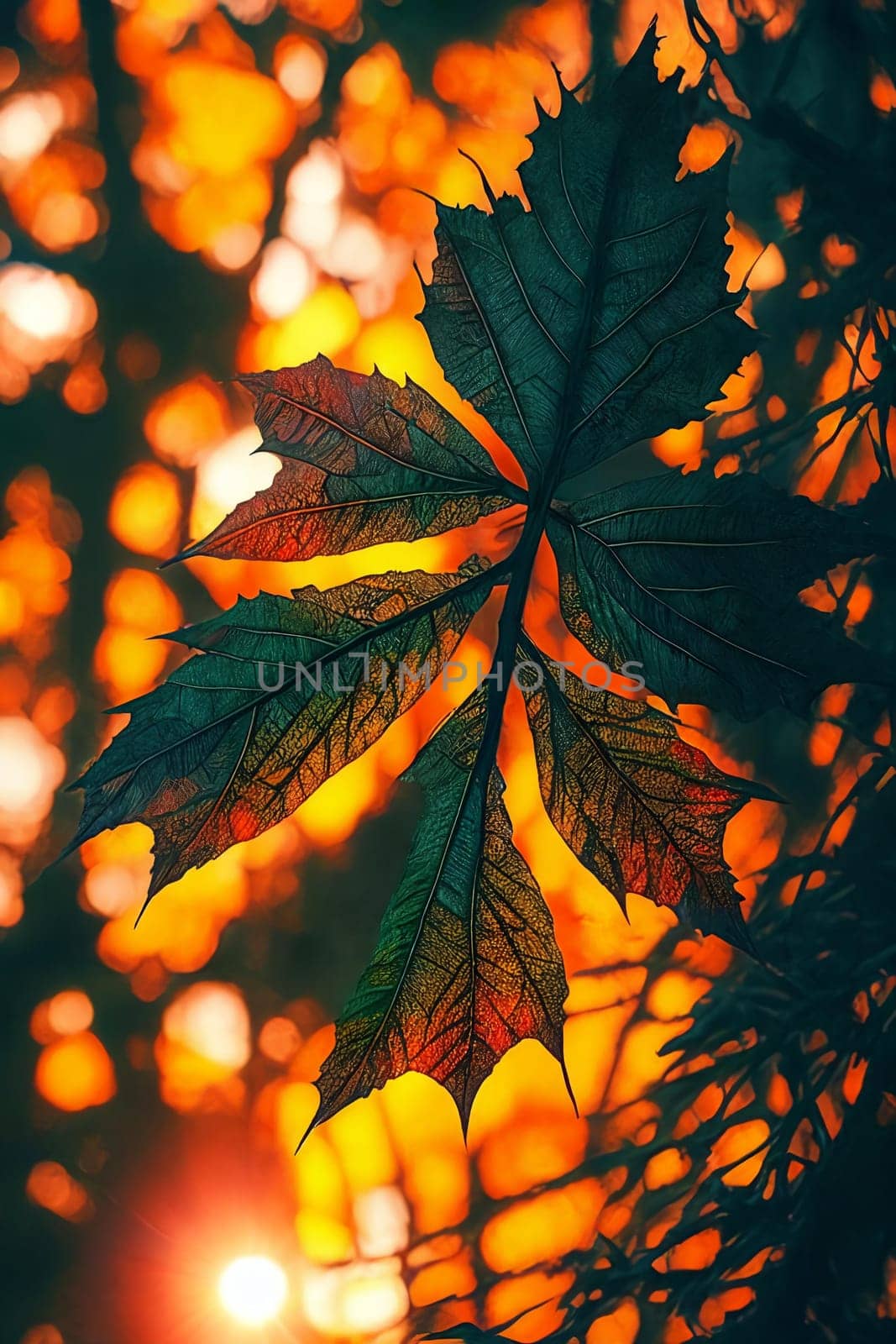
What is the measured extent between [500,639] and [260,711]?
3.8 inches

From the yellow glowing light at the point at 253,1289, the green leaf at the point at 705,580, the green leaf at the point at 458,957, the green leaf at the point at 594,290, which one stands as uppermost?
the green leaf at the point at 594,290

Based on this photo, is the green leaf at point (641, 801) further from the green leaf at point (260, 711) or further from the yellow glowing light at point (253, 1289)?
the yellow glowing light at point (253, 1289)

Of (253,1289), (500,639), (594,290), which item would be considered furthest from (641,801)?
(253,1289)

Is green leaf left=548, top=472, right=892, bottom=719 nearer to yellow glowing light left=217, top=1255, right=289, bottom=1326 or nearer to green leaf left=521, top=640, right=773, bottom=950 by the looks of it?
green leaf left=521, top=640, right=773, bottom=950

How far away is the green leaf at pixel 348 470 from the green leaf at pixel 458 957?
79mm

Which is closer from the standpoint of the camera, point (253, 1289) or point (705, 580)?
point (705, 580)

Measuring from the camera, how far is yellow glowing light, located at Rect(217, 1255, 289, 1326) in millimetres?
458

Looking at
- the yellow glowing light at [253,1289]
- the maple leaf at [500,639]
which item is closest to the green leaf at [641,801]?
the maple leaf at [500,639]

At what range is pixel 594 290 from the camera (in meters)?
0.32

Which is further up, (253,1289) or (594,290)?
(594,290)

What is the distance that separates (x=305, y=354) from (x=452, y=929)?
0.91 ft

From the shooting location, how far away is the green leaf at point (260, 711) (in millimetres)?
330

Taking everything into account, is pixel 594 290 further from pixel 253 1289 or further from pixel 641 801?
pixel 253 1289

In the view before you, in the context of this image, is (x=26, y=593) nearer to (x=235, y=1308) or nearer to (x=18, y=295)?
(x=18, y=295)
